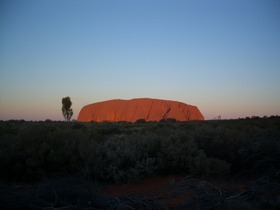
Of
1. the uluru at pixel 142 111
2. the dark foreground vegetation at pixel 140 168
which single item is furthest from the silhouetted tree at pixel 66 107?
the dark foreground vegetation at pixel 140 168

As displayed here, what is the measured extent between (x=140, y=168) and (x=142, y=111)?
3721 inches

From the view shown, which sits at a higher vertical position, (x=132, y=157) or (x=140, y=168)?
(x=132, y=157)

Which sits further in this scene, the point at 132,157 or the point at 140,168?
the point at 132,157

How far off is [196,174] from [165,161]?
0.90 metres

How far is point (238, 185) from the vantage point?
630 centimetres

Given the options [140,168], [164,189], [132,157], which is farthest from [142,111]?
[164,189]

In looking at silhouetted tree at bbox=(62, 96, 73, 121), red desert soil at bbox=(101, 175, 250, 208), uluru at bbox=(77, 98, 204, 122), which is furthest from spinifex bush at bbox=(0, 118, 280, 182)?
uluru at bbox=(77, 98, 204, 122)

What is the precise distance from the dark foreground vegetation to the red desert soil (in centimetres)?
5

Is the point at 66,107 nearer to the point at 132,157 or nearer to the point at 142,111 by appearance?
the point at 142,111

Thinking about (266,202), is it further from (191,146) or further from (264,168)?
(191,146)

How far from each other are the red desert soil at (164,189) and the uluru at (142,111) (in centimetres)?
9078

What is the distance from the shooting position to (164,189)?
620 cm

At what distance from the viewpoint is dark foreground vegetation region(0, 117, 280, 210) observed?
4980 millimetres

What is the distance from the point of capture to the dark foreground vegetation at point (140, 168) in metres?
4.98
